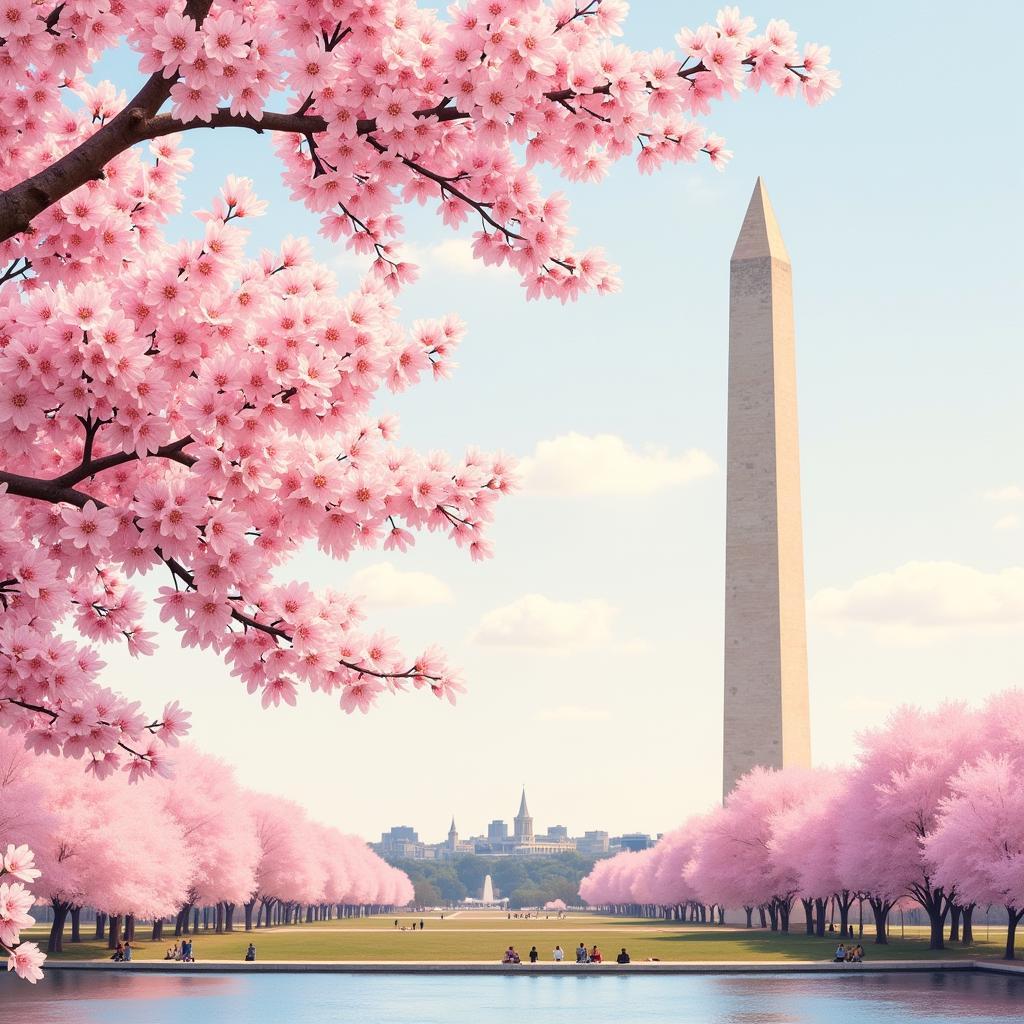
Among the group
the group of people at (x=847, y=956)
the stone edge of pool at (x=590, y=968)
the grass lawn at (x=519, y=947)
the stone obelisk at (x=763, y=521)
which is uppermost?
the stone obelisk at (x=763, y=521)

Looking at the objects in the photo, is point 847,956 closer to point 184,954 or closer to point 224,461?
point 184,954

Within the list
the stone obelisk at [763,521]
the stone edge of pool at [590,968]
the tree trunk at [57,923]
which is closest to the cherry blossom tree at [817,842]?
the stone obelisk at [763,521]

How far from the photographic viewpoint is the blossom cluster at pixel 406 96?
611 centimetres

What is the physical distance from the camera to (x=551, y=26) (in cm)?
623

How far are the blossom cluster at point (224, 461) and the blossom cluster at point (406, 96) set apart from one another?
599 mm

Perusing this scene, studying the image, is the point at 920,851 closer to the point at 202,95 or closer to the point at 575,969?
the point at 575,969

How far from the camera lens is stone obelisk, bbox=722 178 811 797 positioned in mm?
74562

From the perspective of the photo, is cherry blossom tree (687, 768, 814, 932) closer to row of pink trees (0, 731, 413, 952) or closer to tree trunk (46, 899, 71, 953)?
row of pink trees (0, 731, 413, 952)

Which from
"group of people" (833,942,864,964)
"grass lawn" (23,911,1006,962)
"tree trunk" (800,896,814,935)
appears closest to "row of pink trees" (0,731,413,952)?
"grass lawn" (23,911,1006,962)

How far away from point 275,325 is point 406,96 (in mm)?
1226

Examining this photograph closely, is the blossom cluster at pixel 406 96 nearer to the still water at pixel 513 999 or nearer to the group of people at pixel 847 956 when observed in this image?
the still water at pixel 513 999

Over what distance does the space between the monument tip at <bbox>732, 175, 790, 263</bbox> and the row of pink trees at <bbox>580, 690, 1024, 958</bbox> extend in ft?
85.5

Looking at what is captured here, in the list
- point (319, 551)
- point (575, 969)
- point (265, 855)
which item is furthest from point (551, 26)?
point (265, 855)

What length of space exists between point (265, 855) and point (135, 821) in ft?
129
